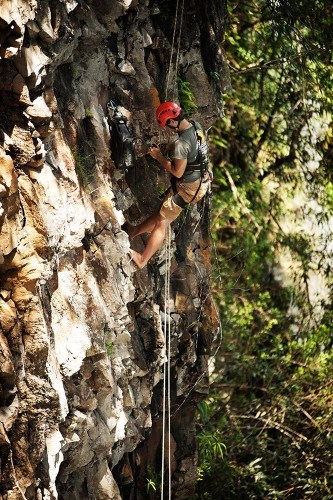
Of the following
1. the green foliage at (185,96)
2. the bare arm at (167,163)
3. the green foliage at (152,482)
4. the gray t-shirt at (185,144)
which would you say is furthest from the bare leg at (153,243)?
the green foliage at (152,482)

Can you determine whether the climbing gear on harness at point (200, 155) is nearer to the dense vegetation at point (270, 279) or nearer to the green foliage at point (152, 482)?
the dense vegetation at point (270, 279)

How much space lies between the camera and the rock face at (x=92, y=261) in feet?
17.6

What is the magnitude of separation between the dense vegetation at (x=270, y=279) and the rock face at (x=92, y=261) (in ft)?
6.95

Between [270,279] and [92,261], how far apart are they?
694 cm

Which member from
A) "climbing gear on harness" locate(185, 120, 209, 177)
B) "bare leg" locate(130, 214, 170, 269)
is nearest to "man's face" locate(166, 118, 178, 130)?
"climbing gear on harness" locate(185, 120, 209, 177)

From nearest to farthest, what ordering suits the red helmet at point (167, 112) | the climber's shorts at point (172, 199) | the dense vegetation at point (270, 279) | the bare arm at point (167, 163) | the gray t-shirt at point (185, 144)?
1. the red helmet at point (167, 112)
2. the gray t-shirt at point (185, 144)
3. the bare arm at point (167, 163)
4. the climber's shorts at point (172, 199)
5. the dense vegetation at point (270, 279)

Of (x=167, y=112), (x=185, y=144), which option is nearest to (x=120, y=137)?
(x=167, y=112)

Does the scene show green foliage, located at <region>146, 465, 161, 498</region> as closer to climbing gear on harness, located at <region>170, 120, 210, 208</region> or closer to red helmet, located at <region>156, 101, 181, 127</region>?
climbing gear on harness, located at <region>170, 120, 210, 208</region>

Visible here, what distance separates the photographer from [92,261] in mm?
6676

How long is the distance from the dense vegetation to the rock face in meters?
2.12

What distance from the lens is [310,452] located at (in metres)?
11.5

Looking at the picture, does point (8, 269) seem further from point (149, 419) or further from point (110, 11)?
point (149, 419)

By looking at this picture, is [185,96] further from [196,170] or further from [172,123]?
[172,123]

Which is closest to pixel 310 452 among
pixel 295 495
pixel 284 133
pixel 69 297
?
pixel 295 495
